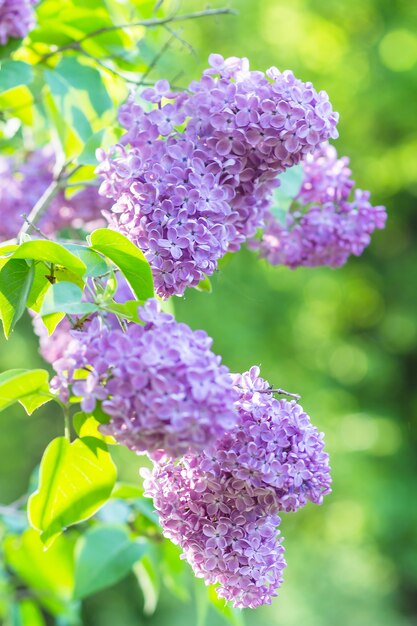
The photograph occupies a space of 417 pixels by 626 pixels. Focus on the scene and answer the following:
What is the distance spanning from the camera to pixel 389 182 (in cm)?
767

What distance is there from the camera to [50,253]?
0.75 meters

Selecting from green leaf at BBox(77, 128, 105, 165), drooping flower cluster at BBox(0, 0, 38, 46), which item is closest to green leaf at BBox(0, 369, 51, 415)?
green leaf at BBox(77, 128, 105, 165)

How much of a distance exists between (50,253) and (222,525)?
26cm

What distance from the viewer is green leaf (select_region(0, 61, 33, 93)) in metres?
1.11

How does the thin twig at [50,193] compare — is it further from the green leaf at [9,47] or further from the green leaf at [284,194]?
the green leaf at [284,194]

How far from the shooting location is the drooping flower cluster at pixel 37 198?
4.75 feet

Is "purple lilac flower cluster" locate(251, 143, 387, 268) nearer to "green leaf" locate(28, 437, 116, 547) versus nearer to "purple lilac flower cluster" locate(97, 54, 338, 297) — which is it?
"purple lilac flower cluster" locate(97, 54, 338, 297)

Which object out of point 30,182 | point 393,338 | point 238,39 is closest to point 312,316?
point 393,338

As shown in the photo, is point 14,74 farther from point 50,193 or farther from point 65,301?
point 65,301

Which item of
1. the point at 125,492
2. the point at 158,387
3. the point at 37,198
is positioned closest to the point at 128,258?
the point at 158,387

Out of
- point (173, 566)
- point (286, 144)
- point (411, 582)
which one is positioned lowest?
point (411, 582)

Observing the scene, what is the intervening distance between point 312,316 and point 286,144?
6.82 metres

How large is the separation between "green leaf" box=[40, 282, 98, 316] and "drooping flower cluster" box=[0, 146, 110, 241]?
71cm

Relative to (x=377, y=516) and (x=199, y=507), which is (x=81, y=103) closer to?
(x=199, y=507)
